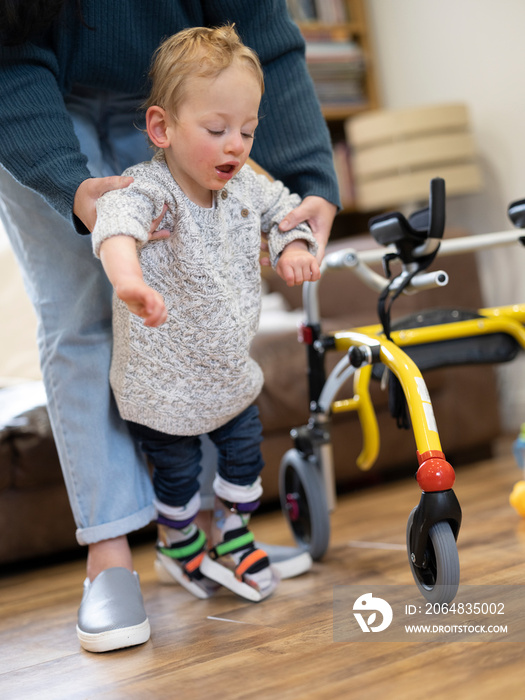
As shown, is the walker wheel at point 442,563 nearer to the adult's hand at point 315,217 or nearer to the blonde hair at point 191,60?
the adult's hand at point 315,217

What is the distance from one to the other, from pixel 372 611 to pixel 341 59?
7.36ft

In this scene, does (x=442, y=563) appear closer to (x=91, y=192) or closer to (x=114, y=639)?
(x=114, y=639)

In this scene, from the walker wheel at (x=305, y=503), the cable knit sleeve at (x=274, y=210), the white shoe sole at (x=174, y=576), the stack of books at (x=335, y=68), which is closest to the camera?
the cable knit sleeve at (x=274, y=210)

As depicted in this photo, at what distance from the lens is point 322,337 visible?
47.9 inches

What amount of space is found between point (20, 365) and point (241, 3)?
0.93m

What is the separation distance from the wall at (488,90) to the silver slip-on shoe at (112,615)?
1688 mm

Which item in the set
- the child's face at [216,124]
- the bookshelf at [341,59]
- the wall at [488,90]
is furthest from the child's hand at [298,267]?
the bookshelf at [341,59]

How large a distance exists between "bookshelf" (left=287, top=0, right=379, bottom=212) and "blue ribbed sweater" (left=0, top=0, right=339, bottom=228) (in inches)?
66.5

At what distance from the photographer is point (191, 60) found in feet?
2.83

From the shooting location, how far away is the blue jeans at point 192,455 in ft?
3.41

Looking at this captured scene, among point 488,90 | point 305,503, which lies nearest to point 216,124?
point 305,503

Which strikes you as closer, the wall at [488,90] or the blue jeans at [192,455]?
the blue jeans at [192,455]

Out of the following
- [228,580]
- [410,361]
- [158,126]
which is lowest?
[228,580]

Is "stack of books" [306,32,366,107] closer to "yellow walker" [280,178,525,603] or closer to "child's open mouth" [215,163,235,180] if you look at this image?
"yellow walker" [280,178,525,603]
